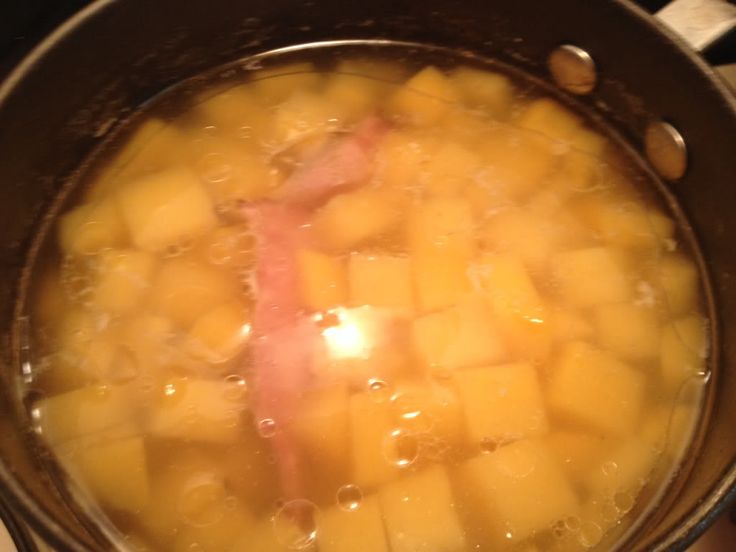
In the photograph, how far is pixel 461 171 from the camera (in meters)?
1.31

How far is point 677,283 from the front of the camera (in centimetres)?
123

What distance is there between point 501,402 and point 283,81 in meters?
0.79

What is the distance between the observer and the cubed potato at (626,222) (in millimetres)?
1263

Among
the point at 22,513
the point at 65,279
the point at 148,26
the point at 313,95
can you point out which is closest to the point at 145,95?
the point at 148,26

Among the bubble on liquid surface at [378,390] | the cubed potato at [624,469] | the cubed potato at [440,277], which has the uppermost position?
the cubed potato at [440,277]

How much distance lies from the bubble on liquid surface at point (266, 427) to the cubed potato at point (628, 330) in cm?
52

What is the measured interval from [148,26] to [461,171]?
620 mm

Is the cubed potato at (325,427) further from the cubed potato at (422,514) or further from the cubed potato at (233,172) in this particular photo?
the cubed potato at (233,172)

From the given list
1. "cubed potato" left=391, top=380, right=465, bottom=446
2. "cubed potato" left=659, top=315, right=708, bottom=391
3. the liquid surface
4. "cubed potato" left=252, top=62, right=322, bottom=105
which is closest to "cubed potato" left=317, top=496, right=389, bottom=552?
the liquid surface

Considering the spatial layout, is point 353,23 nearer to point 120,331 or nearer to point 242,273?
point 242,273

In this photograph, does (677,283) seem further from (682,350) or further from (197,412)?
(197,412)

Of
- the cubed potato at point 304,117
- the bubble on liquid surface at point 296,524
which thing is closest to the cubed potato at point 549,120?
the cubed potato at point 304,117

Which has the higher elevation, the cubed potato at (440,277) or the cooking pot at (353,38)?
the cooking pot at (353,38)

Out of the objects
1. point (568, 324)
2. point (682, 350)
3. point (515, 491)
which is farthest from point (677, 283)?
point (515, 491)
